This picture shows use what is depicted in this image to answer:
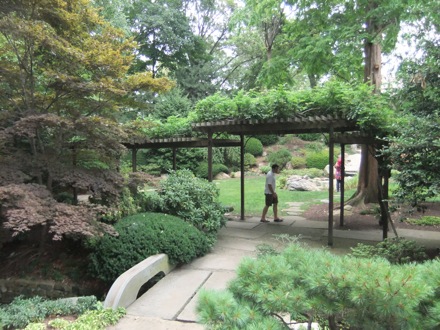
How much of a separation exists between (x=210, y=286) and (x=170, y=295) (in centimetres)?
51

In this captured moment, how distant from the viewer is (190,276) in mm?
4523

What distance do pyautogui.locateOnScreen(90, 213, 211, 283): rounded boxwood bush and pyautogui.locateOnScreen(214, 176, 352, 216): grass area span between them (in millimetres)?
4651

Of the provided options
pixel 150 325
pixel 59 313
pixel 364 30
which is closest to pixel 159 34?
pixel 364 30

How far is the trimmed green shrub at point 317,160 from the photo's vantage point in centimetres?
1873

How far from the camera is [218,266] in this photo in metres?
4.89

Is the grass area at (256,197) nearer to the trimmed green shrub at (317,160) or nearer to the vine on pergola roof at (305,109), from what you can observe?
the vine on pergola roof at (305,109)

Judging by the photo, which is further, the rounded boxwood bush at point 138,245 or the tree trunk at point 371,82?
the tree trunk at point 371,82

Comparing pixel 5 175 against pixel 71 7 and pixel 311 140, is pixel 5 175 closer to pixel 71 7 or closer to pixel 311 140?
pixel 71 7

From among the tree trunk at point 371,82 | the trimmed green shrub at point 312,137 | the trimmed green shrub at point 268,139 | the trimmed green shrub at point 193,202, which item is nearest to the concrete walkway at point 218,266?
the trimmed green shrub at point 193,202

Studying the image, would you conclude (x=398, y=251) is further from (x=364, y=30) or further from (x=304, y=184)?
(x=304, y=184)

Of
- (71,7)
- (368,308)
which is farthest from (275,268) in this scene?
(71,7)

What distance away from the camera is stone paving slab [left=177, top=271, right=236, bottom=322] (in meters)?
3.29

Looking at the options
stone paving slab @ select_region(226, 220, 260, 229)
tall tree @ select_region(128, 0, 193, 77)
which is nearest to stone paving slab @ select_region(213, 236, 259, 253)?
stone paving slab @ select_region(226, 220, 260, 229)

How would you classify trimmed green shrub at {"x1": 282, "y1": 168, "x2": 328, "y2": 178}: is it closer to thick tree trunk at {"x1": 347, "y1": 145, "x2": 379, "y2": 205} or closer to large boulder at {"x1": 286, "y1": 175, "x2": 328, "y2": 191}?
large boulder at {"x1": 286, "y1": 175, "x2": 328, "y2": 191}
